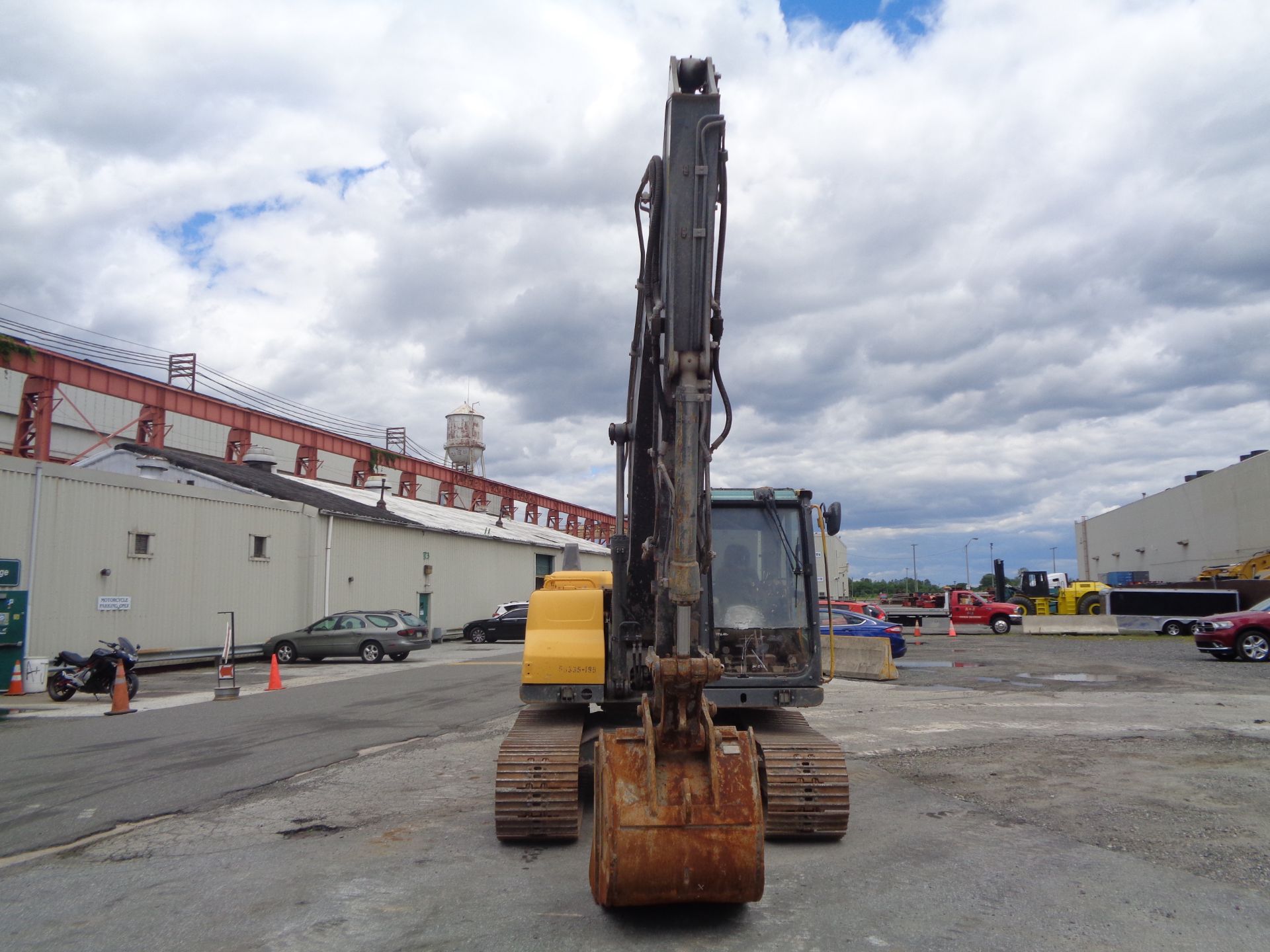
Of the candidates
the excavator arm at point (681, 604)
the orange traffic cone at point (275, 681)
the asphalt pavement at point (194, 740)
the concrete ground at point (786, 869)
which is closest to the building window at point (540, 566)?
the asphalt pavement at point (194, 740)

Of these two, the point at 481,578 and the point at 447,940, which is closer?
the point at 447,940

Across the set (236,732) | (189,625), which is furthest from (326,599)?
(236,732)

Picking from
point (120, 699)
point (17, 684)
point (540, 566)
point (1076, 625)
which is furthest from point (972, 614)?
point (17, 684)

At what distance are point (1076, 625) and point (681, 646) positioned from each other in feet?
110

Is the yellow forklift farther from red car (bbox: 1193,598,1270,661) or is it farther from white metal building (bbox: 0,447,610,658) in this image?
white metal building (bbox: 0,447,610,658)

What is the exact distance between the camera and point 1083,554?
85.2 metres

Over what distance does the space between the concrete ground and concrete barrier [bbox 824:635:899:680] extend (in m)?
9.71

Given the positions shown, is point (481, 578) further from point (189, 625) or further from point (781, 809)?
point (781, 809)

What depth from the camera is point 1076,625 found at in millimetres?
34094

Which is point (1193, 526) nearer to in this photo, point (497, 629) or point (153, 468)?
point (497, 629)

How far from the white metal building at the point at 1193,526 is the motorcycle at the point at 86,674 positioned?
53853 mm

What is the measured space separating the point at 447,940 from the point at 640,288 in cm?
426

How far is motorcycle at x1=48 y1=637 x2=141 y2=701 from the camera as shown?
637 inches

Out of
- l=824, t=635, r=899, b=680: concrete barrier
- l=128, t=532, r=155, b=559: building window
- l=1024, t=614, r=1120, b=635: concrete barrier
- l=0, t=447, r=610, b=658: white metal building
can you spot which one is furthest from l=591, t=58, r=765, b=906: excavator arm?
l=1024, t=614, r=1120, b=635: concrete barrier
